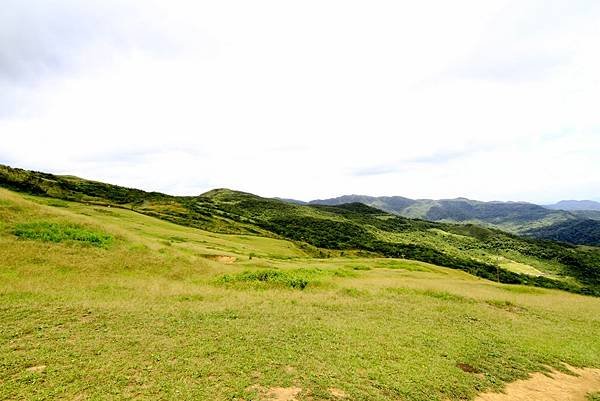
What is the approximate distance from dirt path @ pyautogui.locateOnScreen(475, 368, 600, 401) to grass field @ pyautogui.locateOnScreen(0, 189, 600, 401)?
0.59 meters

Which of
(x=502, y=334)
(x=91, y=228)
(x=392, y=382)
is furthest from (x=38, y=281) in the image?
(x=502, y=334)

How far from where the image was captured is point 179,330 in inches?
669

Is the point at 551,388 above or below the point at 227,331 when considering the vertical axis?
below

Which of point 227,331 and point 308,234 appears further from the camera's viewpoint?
point 308,234

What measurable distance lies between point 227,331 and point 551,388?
1549cm

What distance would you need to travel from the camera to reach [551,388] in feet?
51.3

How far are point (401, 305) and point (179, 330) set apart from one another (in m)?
17.5

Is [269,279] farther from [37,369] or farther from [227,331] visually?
[37,369]

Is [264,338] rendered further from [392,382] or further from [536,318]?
[536,318]

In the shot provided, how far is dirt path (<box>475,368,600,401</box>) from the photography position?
14445 millimetres

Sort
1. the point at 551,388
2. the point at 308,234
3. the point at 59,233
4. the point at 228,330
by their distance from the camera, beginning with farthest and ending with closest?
the point at 308,234
the point at 59,233
the point at 228,330
the point at 551,388

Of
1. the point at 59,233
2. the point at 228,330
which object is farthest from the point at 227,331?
the point at 59,233

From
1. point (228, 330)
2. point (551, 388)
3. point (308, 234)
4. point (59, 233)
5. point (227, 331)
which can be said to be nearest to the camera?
point (551, 388)

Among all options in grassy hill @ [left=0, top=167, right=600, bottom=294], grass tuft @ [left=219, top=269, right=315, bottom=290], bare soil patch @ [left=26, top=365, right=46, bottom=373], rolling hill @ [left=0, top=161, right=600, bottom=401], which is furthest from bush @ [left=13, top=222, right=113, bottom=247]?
grassy hill @ [left=0, top=167, right=600, bottom=294]
